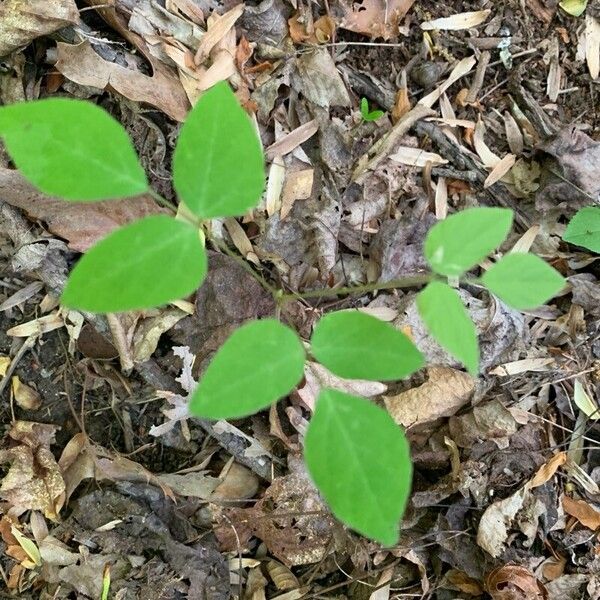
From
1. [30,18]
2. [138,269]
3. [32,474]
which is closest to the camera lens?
[138,269]

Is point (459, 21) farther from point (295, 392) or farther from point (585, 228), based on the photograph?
point (295, 392)

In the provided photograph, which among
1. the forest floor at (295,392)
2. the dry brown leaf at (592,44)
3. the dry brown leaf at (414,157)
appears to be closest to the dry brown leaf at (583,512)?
the forest floor at (295,392)

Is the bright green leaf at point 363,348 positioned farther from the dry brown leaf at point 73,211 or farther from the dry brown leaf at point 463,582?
the dry brown leaf at point 463,582

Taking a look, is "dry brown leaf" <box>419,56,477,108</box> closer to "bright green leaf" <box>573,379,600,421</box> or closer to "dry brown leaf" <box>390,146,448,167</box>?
"dry brown leaf" <box>390,146,448,167</box>

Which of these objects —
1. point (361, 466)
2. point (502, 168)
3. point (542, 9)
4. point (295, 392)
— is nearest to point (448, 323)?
point (361, 466)

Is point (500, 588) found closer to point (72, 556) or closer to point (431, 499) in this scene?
point (431, 499)
